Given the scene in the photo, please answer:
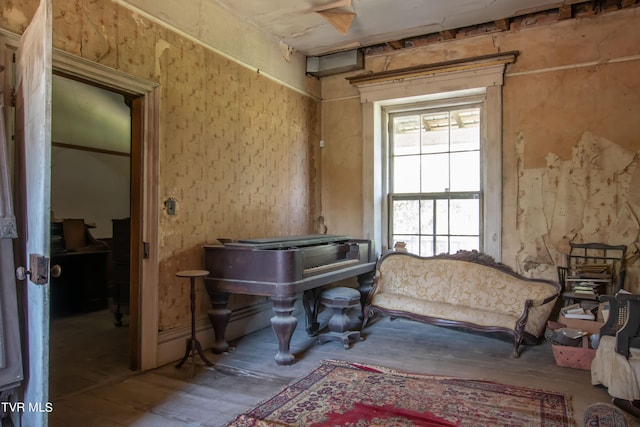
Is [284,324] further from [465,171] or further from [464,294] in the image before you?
[465,171]

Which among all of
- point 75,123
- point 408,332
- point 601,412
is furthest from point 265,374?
point 75,123

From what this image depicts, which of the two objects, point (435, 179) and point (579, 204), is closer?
point (579, 204)

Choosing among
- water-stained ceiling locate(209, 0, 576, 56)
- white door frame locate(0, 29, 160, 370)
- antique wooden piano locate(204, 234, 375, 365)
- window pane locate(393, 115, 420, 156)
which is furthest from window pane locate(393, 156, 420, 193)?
white door frame locate(0, 29, 160, 370)

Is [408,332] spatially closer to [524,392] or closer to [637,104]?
[524,392]

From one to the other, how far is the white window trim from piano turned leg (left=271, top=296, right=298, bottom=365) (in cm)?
218

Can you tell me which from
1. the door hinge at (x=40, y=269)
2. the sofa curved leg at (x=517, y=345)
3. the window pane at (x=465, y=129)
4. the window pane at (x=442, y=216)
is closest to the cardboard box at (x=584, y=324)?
the sofa curved leg at (x=517, y=345)

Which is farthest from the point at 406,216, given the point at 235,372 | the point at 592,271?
the point at 235,372

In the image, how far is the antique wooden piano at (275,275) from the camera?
3.48 metres

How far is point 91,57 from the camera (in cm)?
302

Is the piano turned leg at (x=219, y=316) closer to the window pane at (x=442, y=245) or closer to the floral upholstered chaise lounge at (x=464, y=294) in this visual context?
the floral upholstered chaise lounge at (x=464, y=294)

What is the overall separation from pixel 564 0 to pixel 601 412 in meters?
3.69

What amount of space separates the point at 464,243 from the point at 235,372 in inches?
121

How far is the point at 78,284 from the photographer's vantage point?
5.57 meters

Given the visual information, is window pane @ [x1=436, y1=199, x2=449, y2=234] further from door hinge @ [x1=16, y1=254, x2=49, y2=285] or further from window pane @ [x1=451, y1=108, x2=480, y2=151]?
door hinge @ [x1=16, y1=254, x2=49, y2=285]
